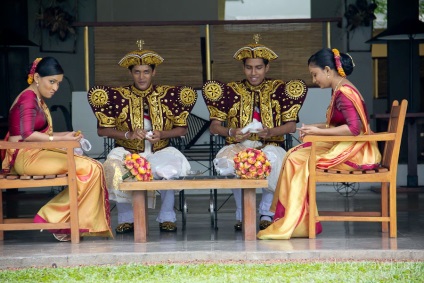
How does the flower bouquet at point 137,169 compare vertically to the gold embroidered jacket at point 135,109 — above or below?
below

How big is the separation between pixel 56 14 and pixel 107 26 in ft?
8.42

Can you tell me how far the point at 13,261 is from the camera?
221 inches

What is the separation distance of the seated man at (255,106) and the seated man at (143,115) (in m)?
0.23

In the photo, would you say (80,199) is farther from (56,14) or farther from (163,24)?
(56,14)

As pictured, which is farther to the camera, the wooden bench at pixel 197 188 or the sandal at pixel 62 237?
the sandal at pixel 62 237

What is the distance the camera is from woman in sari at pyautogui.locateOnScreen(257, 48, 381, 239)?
6.25 meters

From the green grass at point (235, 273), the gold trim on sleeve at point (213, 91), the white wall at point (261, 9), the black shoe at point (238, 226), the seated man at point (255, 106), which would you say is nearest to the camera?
the green grass at point (235, 273)

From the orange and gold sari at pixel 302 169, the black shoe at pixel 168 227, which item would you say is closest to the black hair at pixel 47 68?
the black shoe at pixel 168 227

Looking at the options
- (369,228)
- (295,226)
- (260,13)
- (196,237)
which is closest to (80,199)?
(196,237)

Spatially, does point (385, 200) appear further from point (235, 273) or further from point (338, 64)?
point (235, 273)

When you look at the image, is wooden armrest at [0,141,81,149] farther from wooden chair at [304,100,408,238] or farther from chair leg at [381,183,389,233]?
chair leg at [381,183,389,233]

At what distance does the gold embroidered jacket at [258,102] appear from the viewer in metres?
7.13

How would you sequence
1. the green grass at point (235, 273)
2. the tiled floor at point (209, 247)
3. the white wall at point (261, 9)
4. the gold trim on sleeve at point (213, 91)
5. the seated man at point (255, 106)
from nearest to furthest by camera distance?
the green grass at point (235, 273), the tiled floor at point (209, 247), the seated man at point (255, 106), the gold trim on sleeve at point (213, 91), the white wall at point (261, 9)

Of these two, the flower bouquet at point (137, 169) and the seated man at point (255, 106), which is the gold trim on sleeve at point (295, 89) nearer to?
the seated man at point (255, 106)
